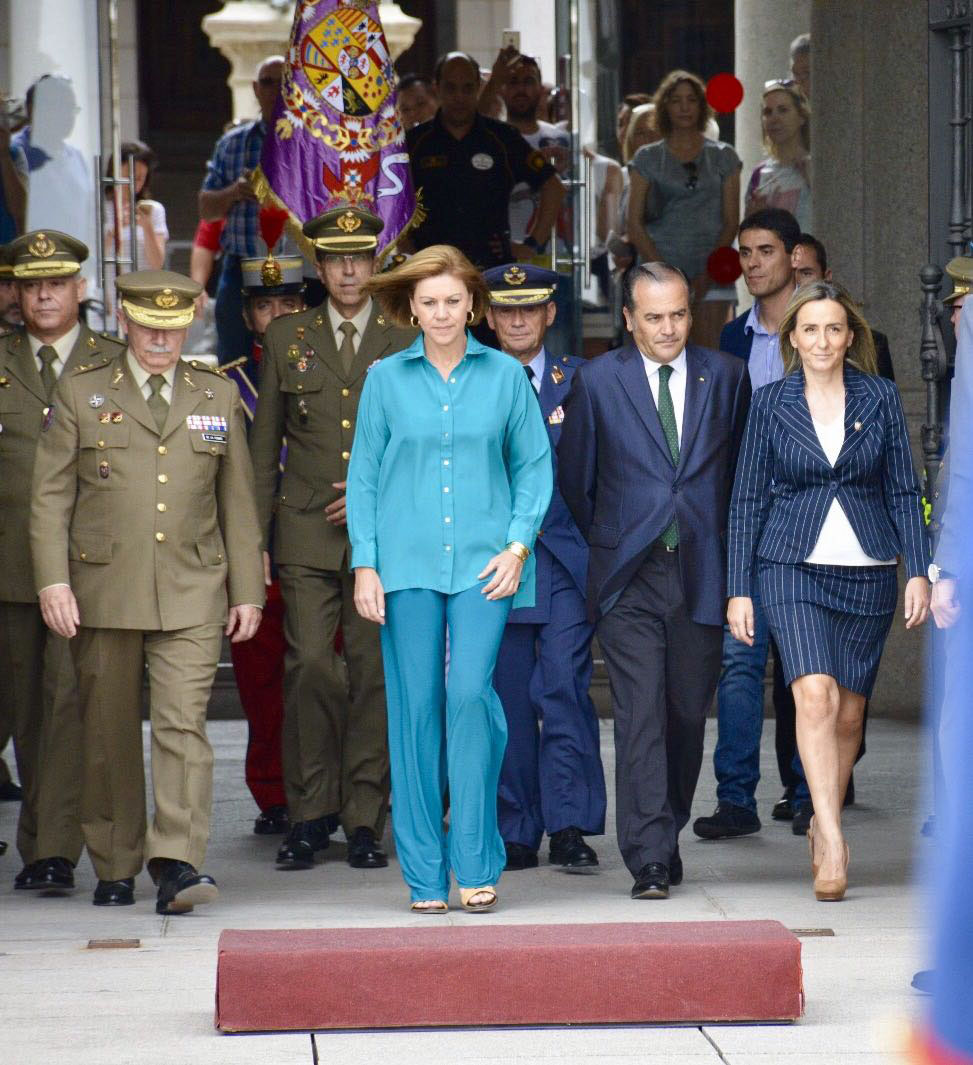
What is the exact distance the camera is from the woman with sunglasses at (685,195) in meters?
11.7

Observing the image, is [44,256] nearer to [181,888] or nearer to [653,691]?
[181,888]

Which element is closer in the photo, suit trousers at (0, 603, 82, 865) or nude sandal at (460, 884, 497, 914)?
nude sandal at (460, 884, 497, 914)

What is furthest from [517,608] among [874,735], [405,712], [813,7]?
[813,7]

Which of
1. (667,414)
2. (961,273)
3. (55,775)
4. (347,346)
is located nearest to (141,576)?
(55,775)

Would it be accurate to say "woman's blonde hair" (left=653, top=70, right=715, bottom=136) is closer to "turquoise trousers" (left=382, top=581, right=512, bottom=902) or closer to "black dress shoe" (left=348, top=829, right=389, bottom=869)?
"black dress shoe" (left=348, top=829, right=389, bottom=869)

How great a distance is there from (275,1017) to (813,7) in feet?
22.1

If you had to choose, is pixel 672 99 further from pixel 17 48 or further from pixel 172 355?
pixel 172 355

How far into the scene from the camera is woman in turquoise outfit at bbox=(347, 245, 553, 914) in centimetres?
650

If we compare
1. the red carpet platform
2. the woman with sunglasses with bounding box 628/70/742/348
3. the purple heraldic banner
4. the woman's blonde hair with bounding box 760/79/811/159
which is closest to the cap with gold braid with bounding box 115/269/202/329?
the red carpet platform

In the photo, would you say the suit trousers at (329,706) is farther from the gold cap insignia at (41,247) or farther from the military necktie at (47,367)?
the gold cap insignia at (41,247)

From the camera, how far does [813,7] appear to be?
10.7 metres

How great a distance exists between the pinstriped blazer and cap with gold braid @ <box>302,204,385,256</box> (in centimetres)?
146

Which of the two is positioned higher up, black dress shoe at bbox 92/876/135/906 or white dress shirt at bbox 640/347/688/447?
white dress shirt at bbox 640/347/688/447

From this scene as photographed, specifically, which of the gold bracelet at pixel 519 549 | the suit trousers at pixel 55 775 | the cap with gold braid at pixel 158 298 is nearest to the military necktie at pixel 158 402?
the cap with gold braid at pixel 158 298
